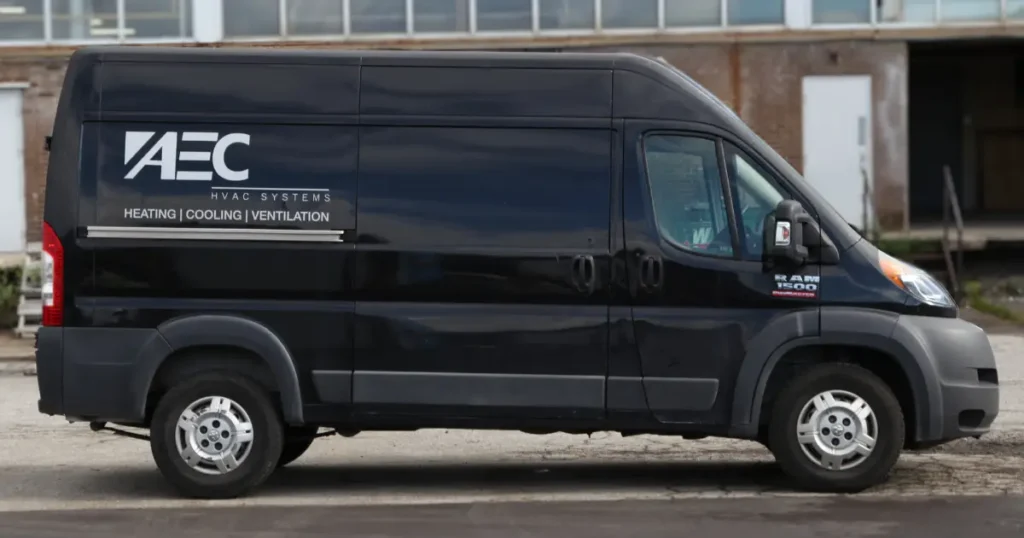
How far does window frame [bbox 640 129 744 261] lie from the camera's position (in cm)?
812

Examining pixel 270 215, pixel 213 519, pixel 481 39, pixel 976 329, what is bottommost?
pixel 213 519

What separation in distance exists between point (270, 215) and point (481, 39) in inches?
601

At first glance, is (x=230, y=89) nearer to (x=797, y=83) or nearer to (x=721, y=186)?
(x=721, y=186)

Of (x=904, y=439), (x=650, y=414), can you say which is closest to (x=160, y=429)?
(x=650, y=414)

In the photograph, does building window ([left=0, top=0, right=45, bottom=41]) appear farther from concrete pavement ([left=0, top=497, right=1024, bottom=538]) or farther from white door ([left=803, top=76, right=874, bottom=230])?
concrete pavement ([left=0, top=497, right=1024, bottom=538])

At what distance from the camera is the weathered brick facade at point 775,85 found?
23203mm

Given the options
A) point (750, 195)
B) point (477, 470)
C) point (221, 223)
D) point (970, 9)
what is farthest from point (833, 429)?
point (970, 9)

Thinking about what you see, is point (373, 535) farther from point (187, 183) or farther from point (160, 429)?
point (187, 183)

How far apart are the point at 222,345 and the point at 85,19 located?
16.6m

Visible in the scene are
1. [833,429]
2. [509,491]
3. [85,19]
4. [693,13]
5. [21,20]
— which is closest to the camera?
[833,429]

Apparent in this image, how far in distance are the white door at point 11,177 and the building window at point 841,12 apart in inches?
497

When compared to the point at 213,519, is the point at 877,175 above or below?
above

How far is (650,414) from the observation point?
817cm

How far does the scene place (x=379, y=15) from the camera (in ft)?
76.1
